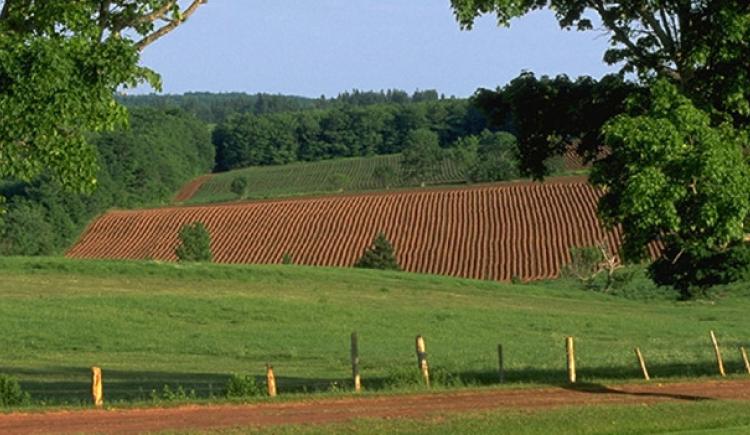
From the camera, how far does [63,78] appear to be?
19.7 meters

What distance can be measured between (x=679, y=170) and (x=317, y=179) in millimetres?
152830

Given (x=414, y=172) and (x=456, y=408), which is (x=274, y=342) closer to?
(x=456, y=408)

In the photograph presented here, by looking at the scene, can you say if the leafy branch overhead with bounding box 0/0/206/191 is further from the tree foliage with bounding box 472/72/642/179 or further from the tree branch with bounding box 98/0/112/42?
the tree foliage with bounding box 472/72/642/179

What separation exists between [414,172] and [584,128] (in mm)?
136368

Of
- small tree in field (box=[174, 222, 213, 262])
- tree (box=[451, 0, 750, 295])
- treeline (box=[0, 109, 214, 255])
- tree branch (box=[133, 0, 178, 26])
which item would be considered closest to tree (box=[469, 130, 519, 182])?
treeline (box=[0, 109, 214, 255])

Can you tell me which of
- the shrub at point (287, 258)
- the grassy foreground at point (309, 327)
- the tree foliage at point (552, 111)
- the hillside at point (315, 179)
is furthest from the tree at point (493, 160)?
the tree foliage at point (552, 111)

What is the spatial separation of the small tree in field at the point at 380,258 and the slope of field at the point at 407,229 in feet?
9.73

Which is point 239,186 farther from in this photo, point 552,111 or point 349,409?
point 349,409

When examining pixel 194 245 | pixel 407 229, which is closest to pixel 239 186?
pixel 407 229

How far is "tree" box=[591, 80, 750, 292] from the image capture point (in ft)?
76.7

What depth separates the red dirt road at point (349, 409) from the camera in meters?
21.7

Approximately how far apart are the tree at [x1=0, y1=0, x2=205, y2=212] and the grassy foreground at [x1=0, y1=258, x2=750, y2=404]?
29.8ft

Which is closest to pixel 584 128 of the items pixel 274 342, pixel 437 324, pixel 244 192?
pixel 274 342

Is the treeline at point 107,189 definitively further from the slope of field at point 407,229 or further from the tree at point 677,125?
the tree at point 677,125
